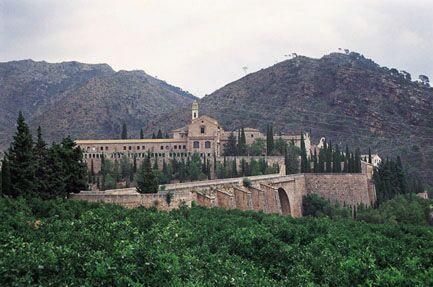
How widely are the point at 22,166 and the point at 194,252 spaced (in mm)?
18009

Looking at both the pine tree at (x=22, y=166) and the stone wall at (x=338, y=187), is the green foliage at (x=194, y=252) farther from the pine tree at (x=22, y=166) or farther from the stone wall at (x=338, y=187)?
the stone wall at (x=338, y=187)

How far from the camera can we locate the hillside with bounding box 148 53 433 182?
115125mm

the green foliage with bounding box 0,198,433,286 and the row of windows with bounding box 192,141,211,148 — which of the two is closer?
the green foliage with bounding box 0,198,433,286

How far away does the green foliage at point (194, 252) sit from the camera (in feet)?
49.5

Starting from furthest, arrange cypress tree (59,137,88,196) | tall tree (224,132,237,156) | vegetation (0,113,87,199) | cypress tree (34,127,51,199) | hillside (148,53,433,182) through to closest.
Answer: hillside (148,53,433,182)
tall tree (224,132,237,156)
cypress tree (59,137,88,196)
cypress tree (34,127,51,199)
vegetation (0,113,87,199)

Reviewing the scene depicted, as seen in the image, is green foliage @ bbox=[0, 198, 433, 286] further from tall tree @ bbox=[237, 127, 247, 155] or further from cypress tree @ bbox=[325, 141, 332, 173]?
tall tree @ bbox=[237, 127, 247, 155]

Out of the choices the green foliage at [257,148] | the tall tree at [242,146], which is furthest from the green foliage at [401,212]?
the tall tree at [242,146]

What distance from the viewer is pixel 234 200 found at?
49.3 meters

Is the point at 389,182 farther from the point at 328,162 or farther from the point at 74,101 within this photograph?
the point at 74,101

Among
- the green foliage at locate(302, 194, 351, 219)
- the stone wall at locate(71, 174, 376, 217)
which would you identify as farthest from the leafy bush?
the green foliage at locate(302, 194, 351, 219)

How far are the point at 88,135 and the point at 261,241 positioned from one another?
4001 inches

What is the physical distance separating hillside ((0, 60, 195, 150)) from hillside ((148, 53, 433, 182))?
49.7 feet

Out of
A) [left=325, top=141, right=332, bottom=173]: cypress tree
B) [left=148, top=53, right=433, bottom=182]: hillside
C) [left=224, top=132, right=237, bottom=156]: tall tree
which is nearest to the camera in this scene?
[left=325, top=141, right=332, bottom=173]: cypress tree

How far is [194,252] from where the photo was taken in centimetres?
2192
